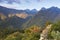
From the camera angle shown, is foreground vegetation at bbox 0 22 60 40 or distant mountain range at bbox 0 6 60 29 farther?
distant mountain range at bbox 0 6 60 29

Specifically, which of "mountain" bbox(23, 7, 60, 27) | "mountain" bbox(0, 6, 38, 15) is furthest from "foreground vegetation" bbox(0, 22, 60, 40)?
"mountain" bbox(0, 6, 38, 15)

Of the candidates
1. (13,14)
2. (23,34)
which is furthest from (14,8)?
(23,34)

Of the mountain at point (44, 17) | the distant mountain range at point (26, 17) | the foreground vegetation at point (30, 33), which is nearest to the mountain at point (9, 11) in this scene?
the distant mountain range at point (26, 17)

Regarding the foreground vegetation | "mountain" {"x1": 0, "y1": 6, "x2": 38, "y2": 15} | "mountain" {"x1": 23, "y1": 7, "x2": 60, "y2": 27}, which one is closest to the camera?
the foreground vegetation

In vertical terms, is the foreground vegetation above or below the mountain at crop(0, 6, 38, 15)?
below

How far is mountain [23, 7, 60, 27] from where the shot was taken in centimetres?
1232

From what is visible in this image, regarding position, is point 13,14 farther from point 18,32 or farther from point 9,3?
point 18,32

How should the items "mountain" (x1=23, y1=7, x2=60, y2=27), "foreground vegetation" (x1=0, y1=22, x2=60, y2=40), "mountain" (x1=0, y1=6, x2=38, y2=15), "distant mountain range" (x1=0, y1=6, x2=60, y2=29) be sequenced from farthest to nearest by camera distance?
"mountain" (x1=0, y1=6, x2=38, y2=15) < "distant mountain range" (x1=0, y1=6, x2=60, y2=29) < "mountain" (x1=23, y1=7, x2=60, y2=27) < "foreground vegetation" (x1=0, y1=22, x2=60, y2=40)

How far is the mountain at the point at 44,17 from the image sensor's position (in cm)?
1232

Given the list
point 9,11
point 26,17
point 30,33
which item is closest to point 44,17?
point 26,17

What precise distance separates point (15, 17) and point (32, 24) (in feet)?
4.73

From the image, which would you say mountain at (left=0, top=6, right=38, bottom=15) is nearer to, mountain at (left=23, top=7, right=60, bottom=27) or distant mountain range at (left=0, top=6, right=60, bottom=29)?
distant mountain range at (left=0, top=6, right=60, bottom=29)

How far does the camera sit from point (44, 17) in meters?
12.7

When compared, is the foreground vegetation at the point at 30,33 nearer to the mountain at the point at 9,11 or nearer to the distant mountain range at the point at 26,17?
the distant mountain range at the point at 26,17
